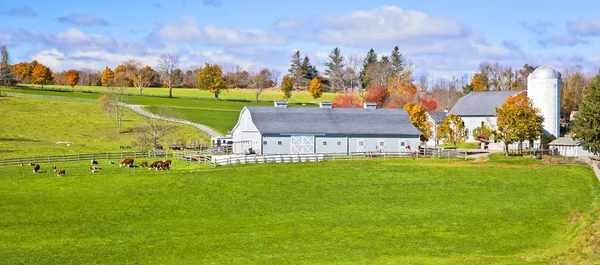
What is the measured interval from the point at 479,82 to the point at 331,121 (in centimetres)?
8539

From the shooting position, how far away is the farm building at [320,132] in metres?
66.8

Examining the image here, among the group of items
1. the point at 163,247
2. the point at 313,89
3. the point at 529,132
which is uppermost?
the point at 313,89

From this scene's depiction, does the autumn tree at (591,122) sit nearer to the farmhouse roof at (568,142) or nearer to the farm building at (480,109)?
the farmhouse roof at (568,142)

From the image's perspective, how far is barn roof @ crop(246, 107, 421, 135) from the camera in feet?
221

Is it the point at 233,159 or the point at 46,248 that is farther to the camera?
the point at 233,159

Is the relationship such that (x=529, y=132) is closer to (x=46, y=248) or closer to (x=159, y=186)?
(x=159, y=186)

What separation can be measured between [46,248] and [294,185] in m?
19.3

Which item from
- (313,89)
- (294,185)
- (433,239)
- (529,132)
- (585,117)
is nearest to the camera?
(433,239)

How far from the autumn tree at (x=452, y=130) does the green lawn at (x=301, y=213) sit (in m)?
23.3

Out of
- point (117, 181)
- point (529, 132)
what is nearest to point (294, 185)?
point (117, 181)

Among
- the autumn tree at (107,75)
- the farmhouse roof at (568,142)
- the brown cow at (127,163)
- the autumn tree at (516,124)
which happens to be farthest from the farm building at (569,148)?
the autumn tree at (107,75)

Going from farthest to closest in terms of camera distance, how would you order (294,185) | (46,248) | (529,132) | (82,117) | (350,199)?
(82,117)
(529,132)
(294,185)
(350,199)
(46,248)

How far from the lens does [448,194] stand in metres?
46.3

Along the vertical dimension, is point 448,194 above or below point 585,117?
below
